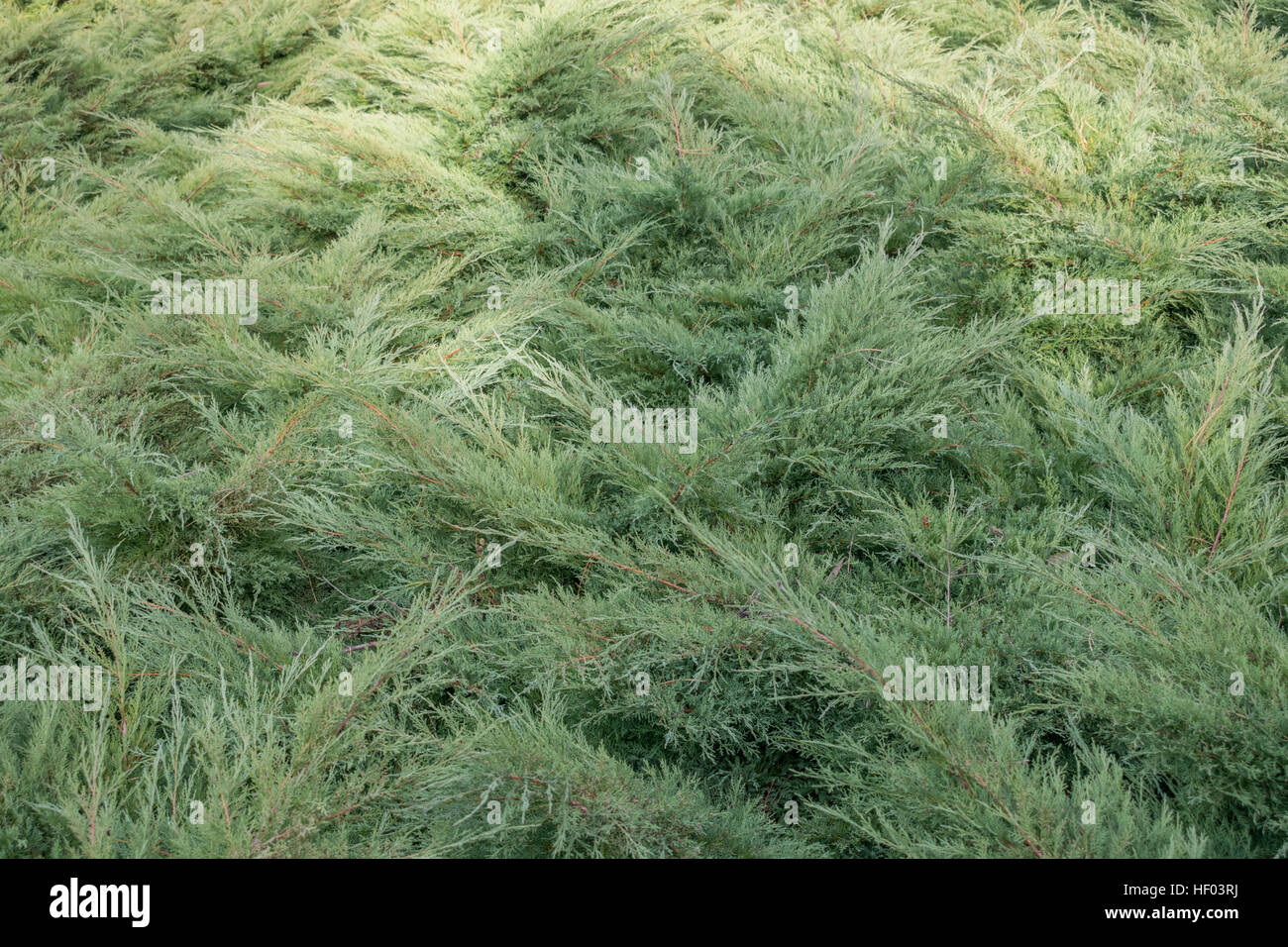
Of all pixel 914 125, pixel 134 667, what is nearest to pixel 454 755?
pixel 134 667

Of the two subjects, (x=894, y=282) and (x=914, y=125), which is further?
(x=914, y=125)

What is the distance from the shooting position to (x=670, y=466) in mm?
2121

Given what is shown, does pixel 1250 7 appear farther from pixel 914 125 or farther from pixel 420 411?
pixel 420 411

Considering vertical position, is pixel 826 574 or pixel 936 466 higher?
pixel 936 466

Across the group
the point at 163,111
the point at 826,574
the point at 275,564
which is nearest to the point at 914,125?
the point at 826,574

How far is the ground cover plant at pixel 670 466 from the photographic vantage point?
1.63 m

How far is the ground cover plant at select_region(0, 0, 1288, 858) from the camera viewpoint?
5.34 feet

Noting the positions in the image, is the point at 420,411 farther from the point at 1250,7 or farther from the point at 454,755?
the point at 1250,7

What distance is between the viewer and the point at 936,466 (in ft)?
8.05

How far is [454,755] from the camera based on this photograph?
167 cm
